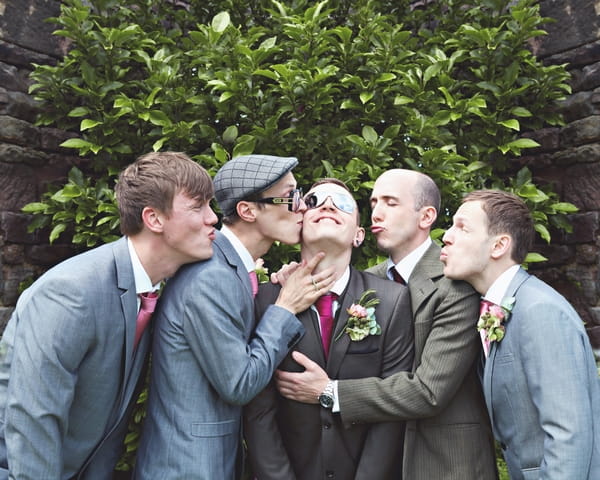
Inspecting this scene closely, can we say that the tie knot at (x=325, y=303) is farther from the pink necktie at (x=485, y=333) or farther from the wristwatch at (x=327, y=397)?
the pink necktie at (x=485, y=333)

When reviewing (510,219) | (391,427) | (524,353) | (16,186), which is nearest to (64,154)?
(16,186)

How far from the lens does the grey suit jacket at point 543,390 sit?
2055 mm

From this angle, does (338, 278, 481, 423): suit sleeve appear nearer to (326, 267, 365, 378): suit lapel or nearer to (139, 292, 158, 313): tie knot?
(326, 267, 365, 378): suit lapel

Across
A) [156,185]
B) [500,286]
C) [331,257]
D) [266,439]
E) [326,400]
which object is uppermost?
[156,185]

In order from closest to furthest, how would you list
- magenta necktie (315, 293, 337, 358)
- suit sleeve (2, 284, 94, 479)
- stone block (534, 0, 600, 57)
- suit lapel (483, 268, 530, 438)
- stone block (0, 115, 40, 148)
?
1. suit sleeve (2, 284, 94, 479)
2. suit lapel (483, 268, 530, 438)
3. magenta necktie (315, 293, 337, 358)
4. stone block (0, 115, 40, 148)
5. stone block (534, 0, 600, 57)

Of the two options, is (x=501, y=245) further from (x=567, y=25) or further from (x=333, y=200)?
(x=567, y=25)

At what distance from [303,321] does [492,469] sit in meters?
1.14

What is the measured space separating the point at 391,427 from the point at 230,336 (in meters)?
0.91

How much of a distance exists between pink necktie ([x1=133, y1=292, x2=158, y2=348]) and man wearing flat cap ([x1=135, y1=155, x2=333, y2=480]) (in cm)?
4

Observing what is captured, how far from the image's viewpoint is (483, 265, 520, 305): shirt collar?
245 centimetres

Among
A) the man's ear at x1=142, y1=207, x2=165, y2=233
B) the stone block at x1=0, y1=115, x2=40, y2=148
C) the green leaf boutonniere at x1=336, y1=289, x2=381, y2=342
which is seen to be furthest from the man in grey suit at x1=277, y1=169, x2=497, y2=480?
the stone block at x1=0, y1=115, x2=40, y2=148

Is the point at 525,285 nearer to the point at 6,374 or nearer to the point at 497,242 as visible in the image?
the point at 497,242

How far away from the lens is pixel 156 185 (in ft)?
7.85

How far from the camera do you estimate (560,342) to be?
2154mm
